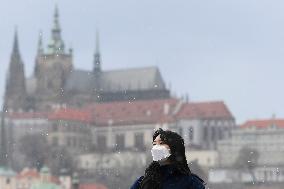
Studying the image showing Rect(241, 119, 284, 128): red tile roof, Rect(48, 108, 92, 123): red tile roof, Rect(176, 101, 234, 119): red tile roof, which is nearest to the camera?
Rect(241, 119, 284, 128): red tile roof

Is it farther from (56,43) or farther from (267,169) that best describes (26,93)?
(267,169)

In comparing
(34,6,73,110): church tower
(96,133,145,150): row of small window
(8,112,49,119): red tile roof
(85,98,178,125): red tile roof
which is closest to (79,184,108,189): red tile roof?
(96,133,145,150): row of small window

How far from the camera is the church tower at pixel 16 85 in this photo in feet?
510

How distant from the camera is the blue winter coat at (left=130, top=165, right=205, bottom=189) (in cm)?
518

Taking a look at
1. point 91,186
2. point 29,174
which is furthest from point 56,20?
point 91,186

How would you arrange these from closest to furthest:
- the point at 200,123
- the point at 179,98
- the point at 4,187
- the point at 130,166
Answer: the point at 4,187 → the point at 130,166 → the point at 200,123 → the point at 179,98

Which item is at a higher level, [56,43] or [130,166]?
[56,43]

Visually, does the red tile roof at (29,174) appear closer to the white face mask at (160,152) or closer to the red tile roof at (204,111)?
Answer: the red tile roof at (204,111)

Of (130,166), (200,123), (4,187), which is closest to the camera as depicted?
(4,187)

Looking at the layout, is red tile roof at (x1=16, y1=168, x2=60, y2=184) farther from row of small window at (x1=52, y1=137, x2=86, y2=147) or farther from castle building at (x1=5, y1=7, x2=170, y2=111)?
castle building at (x1=5, y1=7, x2=170, y2=111)

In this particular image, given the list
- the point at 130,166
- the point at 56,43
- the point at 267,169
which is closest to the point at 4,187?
the point at 130,166

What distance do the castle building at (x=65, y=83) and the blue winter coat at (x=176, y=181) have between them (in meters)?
147

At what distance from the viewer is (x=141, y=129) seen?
5773 inches

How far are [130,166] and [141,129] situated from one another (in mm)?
20449
